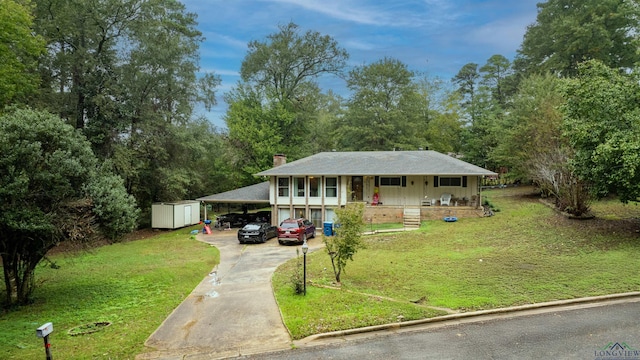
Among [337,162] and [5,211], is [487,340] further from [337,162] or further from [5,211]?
[337,162]

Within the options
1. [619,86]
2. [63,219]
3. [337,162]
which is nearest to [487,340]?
[63,219]

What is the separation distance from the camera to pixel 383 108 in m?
38.9

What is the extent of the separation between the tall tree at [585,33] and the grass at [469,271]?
19099 millimetres

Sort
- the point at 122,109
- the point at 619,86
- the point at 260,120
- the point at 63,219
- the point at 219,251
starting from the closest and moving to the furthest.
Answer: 1. the point at 63,219
2. the point at 619,86
3. the point at 219,251
4. the point at 122,109
5. the point at 260,120

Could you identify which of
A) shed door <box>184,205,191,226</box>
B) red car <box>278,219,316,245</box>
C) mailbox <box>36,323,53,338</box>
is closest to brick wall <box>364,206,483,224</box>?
red car <box>278,219,316,245</box>

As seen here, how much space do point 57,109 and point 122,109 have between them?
12.7 feet

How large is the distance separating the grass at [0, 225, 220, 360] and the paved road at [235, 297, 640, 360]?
3.66 m

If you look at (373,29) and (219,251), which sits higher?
(373,29)

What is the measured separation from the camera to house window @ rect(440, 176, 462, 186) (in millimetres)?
24862

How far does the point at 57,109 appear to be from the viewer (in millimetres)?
23500

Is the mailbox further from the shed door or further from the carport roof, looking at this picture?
the shed door
